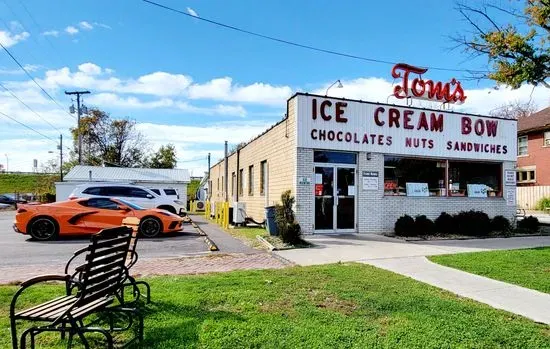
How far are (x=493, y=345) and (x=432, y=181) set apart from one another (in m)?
12.1

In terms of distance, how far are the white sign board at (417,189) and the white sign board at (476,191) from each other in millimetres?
1977

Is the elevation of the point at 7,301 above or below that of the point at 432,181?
below

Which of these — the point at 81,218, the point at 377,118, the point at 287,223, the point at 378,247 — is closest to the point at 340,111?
the point at 377,118

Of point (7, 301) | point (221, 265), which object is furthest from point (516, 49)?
point (7, 301)

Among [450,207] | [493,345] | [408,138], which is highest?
[408,138]

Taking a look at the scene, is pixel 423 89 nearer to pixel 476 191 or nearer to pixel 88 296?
pixel 476 191

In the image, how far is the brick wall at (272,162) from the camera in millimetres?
14148

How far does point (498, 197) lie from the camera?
54.3ft

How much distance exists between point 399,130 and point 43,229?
1175 cm

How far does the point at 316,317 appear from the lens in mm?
4887

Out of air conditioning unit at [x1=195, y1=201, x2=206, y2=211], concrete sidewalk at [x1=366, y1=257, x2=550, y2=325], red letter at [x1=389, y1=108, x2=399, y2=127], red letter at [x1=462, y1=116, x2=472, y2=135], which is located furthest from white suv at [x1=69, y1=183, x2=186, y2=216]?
red letter at [x1=462, y1=116, x2=472, y2=135]

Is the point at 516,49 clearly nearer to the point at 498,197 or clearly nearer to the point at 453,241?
the point at 453,241

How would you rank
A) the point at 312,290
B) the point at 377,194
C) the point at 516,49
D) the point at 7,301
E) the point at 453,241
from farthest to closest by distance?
the point at 377,194
the point at 453,241
the point at 516,49
the point at 312,290
the point at 7,301

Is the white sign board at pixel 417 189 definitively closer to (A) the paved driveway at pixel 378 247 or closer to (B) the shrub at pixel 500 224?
(A) the paved driveway at pixel 378 247
